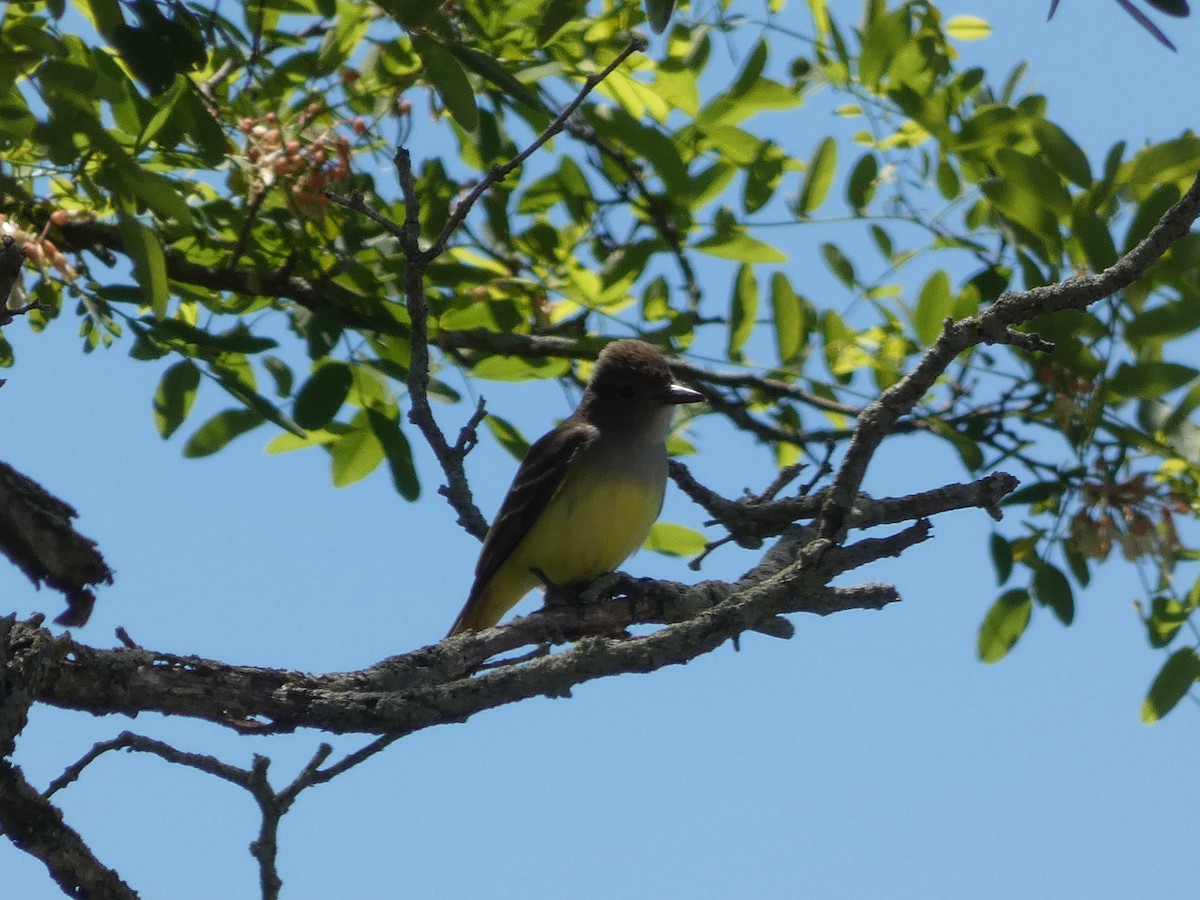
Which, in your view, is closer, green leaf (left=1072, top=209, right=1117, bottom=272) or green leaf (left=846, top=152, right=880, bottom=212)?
green leaf (left=1072, top=209, right=1117, bottom=272)

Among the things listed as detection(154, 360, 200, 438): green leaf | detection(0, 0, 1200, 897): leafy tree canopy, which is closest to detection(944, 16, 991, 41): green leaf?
detection(0, 0, 1200, 897): leafy tree canopy

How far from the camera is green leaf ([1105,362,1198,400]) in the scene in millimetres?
5145

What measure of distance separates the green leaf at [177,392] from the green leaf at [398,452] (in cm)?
64

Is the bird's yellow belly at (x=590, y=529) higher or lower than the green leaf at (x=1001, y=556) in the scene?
higher

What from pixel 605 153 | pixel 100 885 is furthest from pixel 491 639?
pixel 605 153

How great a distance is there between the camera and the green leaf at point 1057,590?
5.68m

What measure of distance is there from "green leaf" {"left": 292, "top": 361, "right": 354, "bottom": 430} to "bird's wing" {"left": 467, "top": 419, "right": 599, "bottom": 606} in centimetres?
98

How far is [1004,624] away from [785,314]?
1.53 metres

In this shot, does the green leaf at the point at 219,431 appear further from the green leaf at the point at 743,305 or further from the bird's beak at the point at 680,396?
the green leaf at the point at 743,305

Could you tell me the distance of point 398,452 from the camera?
529 centimetres

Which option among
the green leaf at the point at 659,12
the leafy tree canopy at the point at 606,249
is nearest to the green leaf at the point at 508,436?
the leafy tree canopy at the point at 606,249

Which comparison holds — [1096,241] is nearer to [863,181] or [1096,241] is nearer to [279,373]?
[863,181]

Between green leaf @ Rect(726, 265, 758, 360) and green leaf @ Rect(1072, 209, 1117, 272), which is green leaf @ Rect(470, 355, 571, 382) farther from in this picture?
green leaf @ Rect(1072, 209, 1117, 272)

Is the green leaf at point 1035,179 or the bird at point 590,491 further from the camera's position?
the bird at point 590,491
